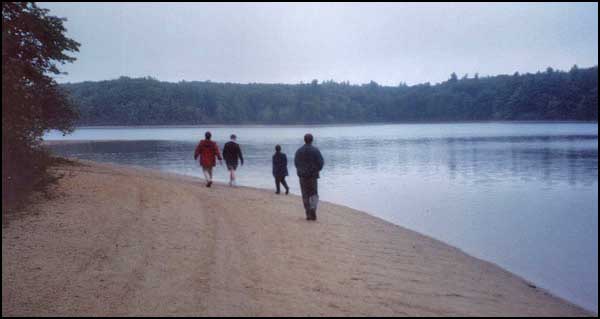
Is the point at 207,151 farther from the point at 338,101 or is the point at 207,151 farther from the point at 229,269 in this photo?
Result: the point at 338,101

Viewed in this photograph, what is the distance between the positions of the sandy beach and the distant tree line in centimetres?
10943

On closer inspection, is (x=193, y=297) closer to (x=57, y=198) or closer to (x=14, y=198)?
(x=14, y=198)

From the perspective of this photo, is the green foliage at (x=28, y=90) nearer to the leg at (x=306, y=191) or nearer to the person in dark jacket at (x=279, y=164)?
the leg at (x=306, y=191)

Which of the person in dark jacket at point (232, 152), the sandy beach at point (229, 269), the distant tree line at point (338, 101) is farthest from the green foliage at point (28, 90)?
the distant tree line at point (338, 101)

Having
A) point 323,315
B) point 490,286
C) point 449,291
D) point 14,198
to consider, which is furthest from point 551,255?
point 14,198

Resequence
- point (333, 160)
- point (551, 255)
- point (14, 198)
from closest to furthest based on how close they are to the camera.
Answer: point (14, 198) < point (551, 255) < point (333, 160)

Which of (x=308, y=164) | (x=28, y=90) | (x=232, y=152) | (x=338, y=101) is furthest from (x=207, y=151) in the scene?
(x=338, y=101)

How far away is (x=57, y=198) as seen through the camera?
1191cm

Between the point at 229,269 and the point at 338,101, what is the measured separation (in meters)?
163

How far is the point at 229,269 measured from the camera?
7.06 meters

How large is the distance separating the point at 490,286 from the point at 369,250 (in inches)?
85.5

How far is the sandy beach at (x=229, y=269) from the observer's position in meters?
5.86

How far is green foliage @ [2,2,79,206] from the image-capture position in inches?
351

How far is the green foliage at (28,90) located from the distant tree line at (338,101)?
338 ft
